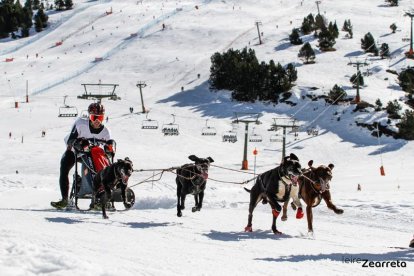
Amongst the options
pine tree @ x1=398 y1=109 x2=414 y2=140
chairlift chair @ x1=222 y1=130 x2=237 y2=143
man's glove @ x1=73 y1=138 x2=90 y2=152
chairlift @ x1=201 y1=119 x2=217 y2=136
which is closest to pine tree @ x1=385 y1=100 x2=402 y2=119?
pine tree @ x1=398 y1=109 x2=414 y2=140

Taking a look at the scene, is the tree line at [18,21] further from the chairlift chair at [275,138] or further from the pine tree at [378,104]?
the pine tree at [378,104]

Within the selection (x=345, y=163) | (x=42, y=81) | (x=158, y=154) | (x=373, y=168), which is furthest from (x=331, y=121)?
(x=42, y=81)

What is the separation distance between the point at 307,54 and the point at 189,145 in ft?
95.5

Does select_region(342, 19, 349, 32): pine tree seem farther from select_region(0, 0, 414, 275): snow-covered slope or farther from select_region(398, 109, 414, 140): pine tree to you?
select_region(398, 109, 414, 140): pine tree

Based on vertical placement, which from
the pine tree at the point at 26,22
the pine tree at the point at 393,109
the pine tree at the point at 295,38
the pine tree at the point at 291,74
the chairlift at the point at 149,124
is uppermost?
the pine tree at the point at 26,22

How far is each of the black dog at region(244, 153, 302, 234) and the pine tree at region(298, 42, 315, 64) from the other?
60.3 m

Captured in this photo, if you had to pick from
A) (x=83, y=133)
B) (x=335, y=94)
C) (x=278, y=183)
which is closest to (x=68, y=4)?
(x=335, y=94)

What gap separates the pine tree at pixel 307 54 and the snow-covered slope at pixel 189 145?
3.48ft

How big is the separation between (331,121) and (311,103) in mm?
4644

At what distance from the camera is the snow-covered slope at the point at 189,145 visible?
24.6 feet

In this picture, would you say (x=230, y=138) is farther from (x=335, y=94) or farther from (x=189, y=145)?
(x=335, y=94)

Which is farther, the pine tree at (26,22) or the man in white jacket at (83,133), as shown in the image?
the pine tree at (26,22)

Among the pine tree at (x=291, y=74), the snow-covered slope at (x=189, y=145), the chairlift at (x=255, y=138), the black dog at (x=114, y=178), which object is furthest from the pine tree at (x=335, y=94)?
the black dog at (x=114, y=178)

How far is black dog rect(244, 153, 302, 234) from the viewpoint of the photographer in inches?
401
